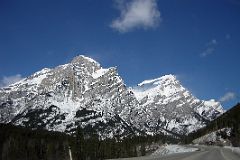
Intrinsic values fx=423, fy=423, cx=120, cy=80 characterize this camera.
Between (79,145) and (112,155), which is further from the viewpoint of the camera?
(112,155)

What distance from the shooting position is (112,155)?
7411 inches

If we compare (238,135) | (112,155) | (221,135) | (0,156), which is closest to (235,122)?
(221,135)

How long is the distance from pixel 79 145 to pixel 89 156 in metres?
64.8

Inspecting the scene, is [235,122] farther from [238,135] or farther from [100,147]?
[100,147]

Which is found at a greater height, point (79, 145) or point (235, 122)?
point (235, 122)

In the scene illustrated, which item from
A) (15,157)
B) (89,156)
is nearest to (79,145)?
(89,156)

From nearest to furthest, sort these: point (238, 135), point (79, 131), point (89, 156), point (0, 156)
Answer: point (79, 131) < point (238, 135) < point (89, 156) < point (0, 156)

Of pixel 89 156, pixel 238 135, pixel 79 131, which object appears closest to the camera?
pixel 79 131

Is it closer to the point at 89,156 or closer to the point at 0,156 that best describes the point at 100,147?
the point at 89,156

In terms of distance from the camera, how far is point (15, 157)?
19738cm

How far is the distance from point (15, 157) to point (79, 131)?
96.0 m

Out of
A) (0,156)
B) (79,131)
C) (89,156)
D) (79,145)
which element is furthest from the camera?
(0,156)

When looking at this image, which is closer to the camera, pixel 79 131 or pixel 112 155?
pixel 79 131

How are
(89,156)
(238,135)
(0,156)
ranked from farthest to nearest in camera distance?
(0,156), (89,156), (238,135)
